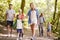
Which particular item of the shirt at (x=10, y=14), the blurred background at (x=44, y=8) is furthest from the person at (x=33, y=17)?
the shirt at (x=10, y=14)

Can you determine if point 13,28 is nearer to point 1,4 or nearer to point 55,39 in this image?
point 1,4

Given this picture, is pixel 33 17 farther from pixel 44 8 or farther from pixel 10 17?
pixel 10 17

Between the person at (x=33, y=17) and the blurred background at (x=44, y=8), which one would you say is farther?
the blurred background at (x=44, y=8)

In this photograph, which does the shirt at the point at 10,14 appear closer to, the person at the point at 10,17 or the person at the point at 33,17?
the person at the point at 10,17

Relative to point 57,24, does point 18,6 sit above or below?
above

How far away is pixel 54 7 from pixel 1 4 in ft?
4.47

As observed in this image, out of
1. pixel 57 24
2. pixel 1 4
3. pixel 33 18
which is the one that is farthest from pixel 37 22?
pixel 1 4

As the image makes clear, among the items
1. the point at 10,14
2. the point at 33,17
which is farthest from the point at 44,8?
the point at 10,14

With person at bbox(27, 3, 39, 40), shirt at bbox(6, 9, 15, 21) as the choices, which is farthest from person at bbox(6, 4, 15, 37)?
person at bbox(27, 3, 39, 40)

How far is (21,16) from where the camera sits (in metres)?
5.07

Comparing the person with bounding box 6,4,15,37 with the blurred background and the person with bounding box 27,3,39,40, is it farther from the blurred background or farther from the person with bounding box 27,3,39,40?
the person with bounding box 27,3,39,40

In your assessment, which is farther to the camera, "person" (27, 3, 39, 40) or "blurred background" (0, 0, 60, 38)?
"blurred background" (0, 0, 60, 38)

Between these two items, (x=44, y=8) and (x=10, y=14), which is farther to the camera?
(x=44, y=8)

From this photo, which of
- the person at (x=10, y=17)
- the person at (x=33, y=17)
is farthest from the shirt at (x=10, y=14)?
the person at (x=33, y=17)
